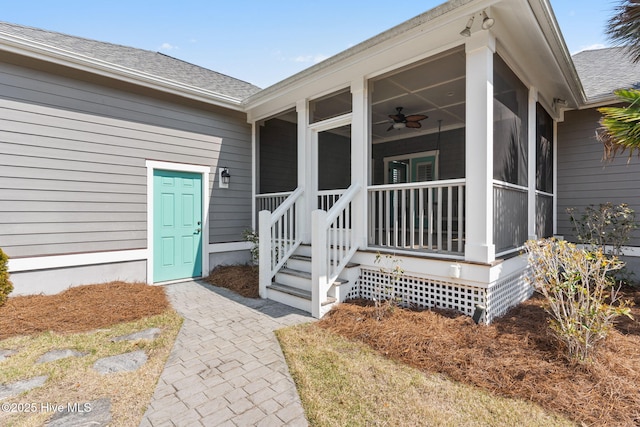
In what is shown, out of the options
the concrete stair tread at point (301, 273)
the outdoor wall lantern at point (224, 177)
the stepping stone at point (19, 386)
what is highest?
the outdoor wall lantern at point (224, 177)

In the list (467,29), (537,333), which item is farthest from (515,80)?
(537,333)

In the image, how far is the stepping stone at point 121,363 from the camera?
2.55 metres

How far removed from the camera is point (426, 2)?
142 inches

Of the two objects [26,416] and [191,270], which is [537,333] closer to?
[26,416]

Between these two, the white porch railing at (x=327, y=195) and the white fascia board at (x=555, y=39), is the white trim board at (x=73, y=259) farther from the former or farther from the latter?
the white fascia board at (x=555, y=39)

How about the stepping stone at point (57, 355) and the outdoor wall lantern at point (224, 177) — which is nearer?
the stepping stone at point (57, 355)

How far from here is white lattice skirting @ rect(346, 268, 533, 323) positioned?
11.4ft

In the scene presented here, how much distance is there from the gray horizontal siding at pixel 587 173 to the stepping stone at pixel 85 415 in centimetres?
745

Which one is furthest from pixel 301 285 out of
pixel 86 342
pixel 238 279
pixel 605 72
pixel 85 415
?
pixel 605 72

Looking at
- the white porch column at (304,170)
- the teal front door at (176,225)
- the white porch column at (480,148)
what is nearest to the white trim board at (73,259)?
the teal front door at (176,225)

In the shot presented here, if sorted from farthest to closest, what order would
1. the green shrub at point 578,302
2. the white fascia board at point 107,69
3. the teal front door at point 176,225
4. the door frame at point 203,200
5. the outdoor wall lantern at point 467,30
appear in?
the teal front door at point 176,225
the door frame at point 203,200
the white fascia board at point 107,69
the outdoor wall lantern at point 467,30
the green shrub at point 578,302

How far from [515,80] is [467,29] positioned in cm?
148

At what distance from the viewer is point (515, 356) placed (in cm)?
266

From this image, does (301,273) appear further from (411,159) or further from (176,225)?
(411,159)
